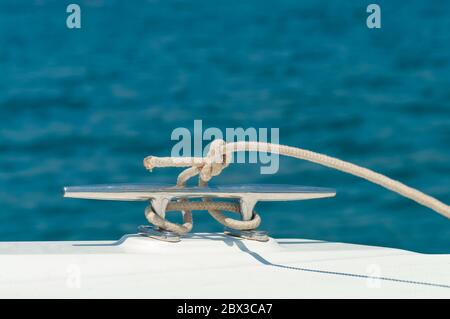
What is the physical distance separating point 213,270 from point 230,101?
3585mm

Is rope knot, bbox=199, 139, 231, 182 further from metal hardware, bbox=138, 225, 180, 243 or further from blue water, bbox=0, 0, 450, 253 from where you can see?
blue water, bbox=0, 0, 450, 253

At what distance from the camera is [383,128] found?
15.8ft

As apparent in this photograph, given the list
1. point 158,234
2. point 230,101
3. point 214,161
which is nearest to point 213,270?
point 158,234

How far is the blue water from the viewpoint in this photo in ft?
13.4

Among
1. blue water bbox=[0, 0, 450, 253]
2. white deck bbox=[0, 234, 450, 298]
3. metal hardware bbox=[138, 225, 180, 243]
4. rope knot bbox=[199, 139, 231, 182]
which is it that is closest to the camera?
white deck bbox=[0, 234, 450, 298]

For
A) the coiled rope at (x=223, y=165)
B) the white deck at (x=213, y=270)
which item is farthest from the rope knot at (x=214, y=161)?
the white deck at (x=213, y=270)

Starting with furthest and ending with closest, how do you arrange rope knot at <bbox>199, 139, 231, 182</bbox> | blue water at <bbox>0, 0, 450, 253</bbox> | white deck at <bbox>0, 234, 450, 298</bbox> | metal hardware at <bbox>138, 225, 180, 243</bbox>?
blue water at <bbox>0, 0, 450, 253</bbox>
rope knot at <bbox>199, 139, 231, 182</bbox>
metal hardware at <bbox>138, 225, 180, 243</bbox>
white deck at <bbox>0, 234, 450, 298</bbox>

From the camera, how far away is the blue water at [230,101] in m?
4.10

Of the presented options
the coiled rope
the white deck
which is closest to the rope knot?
the coiled rope

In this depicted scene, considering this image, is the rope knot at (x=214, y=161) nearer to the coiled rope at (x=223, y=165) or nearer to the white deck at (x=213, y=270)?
the coiled rope at (x=223, y=165)

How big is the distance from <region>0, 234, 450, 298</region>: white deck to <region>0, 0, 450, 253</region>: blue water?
2.23 m

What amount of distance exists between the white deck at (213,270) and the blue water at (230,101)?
2232mm

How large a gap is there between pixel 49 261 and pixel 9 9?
4640 mm

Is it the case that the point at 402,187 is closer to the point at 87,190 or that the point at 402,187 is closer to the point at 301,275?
the point at 301,275
